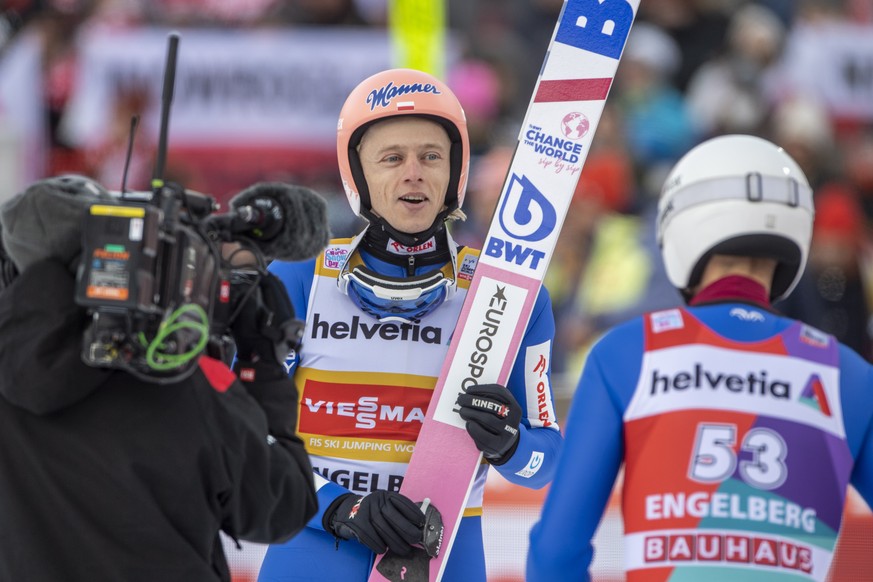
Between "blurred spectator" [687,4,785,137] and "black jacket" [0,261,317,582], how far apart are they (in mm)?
7575

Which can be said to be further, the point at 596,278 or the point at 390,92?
the point at 596,278

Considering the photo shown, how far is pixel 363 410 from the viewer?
12.0 ft

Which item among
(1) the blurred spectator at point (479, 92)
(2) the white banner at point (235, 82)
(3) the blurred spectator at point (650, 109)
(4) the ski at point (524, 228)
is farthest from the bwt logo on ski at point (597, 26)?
(2) the white banner at point (235, 82)

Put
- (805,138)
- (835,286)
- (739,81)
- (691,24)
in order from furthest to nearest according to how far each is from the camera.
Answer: (691,24) → (739,81) → (805,138) → (835,286)

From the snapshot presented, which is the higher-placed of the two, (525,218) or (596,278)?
(596,278)

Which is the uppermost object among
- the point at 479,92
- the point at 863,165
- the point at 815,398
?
the point at 479,92

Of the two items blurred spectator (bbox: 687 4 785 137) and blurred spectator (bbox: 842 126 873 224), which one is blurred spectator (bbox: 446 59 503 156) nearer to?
blurred spectator (bbox: 687 4 785 137)

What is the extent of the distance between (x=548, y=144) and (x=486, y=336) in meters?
0.62

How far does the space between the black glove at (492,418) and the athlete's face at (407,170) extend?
52 cm

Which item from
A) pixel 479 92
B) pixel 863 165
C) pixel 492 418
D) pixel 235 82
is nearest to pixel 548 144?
pixel 492 418

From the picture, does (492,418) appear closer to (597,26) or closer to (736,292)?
(736,292)

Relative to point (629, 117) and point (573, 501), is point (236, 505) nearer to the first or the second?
point (573, 501)

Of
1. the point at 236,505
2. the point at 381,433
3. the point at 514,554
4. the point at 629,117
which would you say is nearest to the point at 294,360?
the point at 381,433

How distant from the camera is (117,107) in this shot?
9.98 metres
